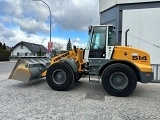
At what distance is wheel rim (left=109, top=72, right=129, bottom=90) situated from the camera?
7.63 m

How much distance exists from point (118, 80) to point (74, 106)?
2.41 meters

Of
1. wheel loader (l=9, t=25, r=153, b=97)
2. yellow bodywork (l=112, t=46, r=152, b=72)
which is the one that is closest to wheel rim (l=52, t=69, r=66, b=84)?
wheel loader (l=9, t=25, r=153, b=97)

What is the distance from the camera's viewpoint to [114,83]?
7.74m

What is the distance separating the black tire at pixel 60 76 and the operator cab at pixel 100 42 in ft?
3.26

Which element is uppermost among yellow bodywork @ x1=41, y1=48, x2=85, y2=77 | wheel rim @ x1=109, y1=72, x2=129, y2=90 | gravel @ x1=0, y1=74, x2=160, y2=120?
yellow bodywork @ x1=41, y1=48, x2=85, y2=77

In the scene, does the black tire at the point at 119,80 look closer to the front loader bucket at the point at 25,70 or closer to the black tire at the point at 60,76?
the black tire at the point at 60,76

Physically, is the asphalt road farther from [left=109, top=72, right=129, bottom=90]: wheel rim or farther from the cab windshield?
the cab windshield

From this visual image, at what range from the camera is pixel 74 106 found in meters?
6.04

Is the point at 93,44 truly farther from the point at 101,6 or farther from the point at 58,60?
the point at 101,6

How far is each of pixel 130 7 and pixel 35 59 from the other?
331 inches

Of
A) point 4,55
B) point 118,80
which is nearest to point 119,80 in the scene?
point 118,80

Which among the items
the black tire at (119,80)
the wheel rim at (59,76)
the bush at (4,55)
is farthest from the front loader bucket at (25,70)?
the bush at (4,55)

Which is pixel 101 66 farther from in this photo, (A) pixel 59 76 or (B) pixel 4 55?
(B) pixel 4 55

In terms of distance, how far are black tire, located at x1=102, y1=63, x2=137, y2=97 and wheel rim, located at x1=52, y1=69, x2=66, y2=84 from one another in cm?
170
